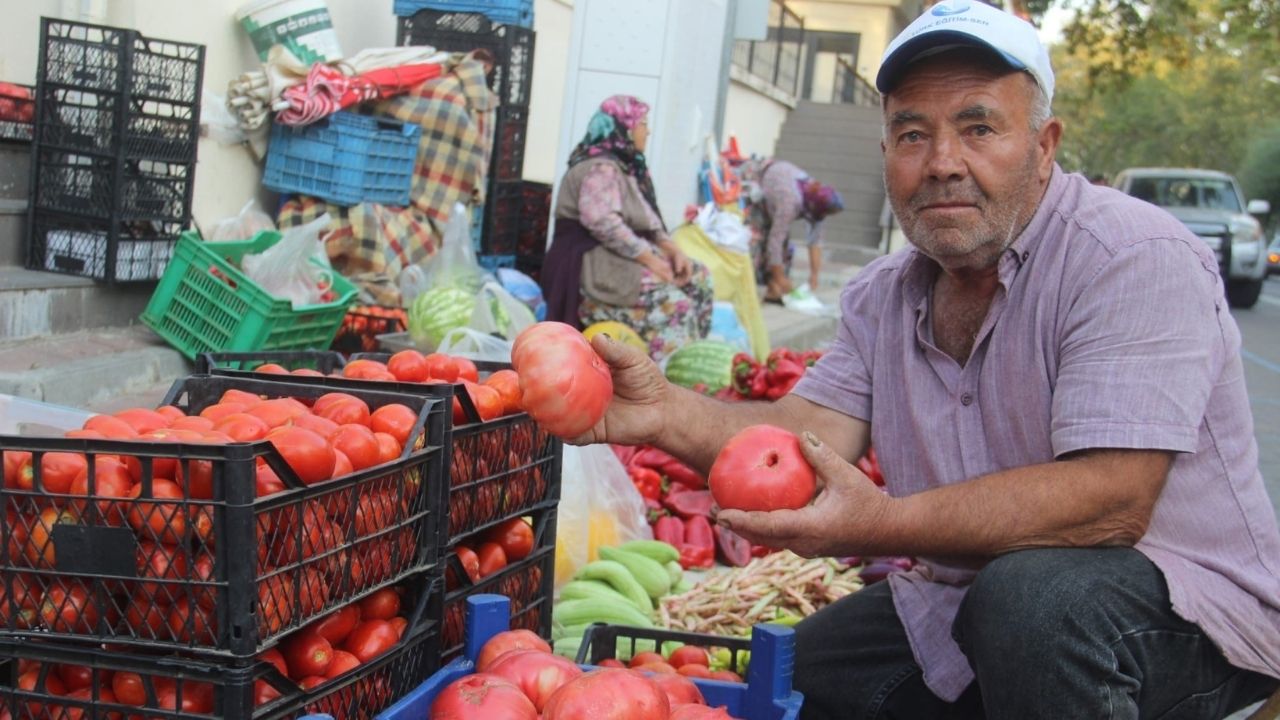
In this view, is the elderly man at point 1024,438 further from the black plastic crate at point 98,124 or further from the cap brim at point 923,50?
the black plastic crate at point 98,124

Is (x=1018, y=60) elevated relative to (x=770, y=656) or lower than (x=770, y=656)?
elevated

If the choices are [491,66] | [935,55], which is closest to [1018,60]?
[935,55]

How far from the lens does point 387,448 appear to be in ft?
8.71

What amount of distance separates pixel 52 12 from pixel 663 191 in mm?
5118

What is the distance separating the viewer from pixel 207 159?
291 inches

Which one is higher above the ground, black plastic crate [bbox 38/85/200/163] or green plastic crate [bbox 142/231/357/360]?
black plastic crate [bbox 38/85/200/163]

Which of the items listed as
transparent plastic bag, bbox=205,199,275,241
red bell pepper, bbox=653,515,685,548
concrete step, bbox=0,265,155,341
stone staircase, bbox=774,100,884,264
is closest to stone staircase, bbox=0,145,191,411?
concrete step, bbox=0,265,155,341

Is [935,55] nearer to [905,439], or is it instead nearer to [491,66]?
[905,439]

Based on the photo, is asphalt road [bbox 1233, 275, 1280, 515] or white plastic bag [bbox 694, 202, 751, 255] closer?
asphalt road [bbox 1233, 275, 1280, 515]

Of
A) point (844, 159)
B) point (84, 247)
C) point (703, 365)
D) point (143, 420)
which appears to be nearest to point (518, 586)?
point (143, 420)

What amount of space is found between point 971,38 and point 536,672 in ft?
5.26

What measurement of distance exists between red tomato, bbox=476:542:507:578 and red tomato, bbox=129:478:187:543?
1.07 meters

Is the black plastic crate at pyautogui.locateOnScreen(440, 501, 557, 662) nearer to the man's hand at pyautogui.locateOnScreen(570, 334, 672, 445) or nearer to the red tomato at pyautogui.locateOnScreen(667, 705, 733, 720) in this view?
the man's hand at pyautogui.locateOnScreen(570, 334, 672, 445)

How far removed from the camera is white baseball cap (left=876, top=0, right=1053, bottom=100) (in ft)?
8.91
